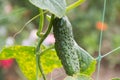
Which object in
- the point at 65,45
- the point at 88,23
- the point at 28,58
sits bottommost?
the point at 88,23

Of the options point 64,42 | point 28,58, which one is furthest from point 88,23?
point 64,42

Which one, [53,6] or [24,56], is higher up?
[53,6]

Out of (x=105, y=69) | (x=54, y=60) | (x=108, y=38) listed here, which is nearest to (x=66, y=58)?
(x=54, y=60)

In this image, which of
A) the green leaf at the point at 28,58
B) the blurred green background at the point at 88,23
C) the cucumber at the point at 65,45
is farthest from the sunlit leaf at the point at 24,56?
the blurred green background at the point at 88,23

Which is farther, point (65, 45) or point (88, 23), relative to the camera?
point (88, 23)

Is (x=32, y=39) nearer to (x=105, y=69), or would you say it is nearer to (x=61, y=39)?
(x=61, y=39)

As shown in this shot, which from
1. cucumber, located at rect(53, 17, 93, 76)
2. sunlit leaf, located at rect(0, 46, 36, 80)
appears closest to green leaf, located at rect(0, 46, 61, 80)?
sunlit leaf, located at rect(0, 46, 36, 80)

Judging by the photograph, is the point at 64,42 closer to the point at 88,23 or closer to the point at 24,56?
the point at 24,56

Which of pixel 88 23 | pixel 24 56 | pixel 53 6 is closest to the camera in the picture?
pixel 53 6
